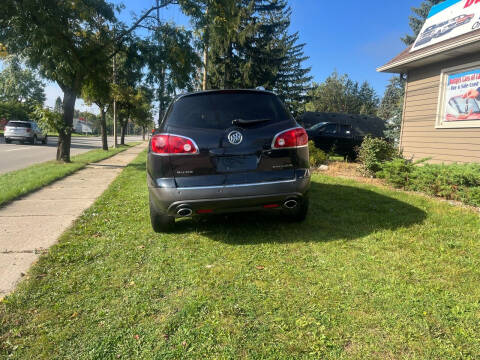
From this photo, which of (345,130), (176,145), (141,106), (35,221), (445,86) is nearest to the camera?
(176,145)

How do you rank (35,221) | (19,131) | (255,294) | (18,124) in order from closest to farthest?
(255,294) → (35,221) → (19,131) → (18,124)

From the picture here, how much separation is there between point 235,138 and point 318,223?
1.71 meters

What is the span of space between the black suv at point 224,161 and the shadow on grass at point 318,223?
0.51 metres

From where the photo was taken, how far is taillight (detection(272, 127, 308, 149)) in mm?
3250

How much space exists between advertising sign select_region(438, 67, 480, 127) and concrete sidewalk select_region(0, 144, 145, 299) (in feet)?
28.0

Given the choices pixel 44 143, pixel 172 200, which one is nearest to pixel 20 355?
pixel 172 200

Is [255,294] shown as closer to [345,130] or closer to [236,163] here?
[236,163]

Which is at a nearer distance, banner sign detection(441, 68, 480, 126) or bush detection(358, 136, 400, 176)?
banner sign detection(441, 68, 480, 126)

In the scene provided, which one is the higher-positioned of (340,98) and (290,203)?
(340,98)

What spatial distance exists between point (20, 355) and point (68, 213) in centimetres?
329

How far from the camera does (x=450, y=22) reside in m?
8.03

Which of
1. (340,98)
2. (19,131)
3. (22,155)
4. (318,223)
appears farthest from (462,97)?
(340,98)

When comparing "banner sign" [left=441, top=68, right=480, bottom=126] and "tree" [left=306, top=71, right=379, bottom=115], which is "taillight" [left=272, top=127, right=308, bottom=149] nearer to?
"banner sign" [left=441, top=68, right=480, bottom=126]

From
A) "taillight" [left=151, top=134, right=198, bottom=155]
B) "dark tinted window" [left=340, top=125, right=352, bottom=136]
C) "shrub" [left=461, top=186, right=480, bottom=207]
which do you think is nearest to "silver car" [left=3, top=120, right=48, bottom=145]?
"dark tinted window" [left=340, top=125, right=352, bottom=136]
